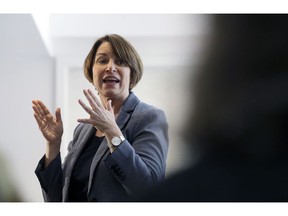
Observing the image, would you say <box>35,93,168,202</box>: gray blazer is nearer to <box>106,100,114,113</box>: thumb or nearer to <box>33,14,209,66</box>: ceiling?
<box>106,100,114,113</box>: thumb

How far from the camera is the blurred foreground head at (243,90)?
2.47 meters

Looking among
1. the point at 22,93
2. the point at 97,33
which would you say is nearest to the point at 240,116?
the point at 97,33

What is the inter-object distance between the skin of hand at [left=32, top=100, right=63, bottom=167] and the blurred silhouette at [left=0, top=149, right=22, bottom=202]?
187 millimetres

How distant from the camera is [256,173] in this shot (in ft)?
8.09

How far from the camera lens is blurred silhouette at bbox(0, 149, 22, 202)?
8.00ft

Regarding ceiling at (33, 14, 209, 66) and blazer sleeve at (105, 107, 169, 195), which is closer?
blazer sleeve at (105, 107, 169, 195)

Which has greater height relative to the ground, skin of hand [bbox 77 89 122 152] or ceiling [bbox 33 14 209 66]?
ceiling [bbox 33 14 209 66]

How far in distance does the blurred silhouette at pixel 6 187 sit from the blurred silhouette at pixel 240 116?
0.66 metres

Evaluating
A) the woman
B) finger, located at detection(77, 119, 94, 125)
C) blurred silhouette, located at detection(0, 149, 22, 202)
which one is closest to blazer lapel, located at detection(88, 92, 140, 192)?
the woman

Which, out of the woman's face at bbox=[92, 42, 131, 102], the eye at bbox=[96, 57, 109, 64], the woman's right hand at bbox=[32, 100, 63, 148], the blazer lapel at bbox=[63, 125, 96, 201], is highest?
the eye at bbox=[96, 57, 109, 64]

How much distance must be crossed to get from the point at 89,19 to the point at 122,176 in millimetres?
716

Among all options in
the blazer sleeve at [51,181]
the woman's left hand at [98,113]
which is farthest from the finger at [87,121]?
the blazer sleeve at [51,181]

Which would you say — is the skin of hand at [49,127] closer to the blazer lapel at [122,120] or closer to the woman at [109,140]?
the woman at [109,140]
